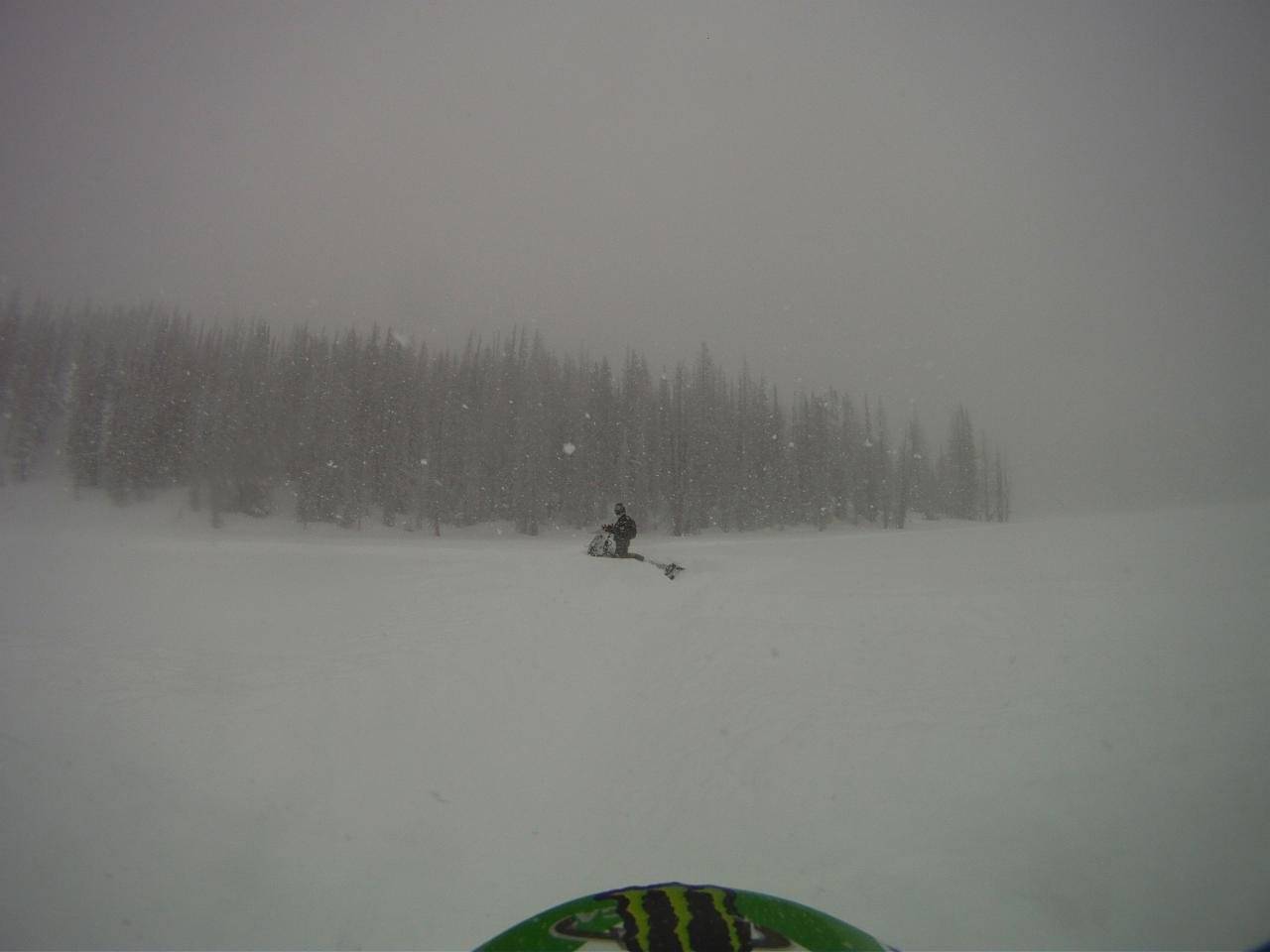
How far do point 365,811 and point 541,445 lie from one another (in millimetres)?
29095

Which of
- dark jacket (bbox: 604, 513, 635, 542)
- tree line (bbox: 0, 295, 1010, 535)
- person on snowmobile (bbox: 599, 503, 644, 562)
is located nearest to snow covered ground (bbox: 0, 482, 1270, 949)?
person on snowmobile (bbox: 599, 503, 644, 562)

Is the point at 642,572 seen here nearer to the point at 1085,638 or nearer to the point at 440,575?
the point at 440,575

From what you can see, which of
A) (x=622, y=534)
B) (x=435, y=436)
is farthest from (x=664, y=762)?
(x=435, y=436)

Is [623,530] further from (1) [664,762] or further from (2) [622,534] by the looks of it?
(1) [664,762]

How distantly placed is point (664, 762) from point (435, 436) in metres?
30.8

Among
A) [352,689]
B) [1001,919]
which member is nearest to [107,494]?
[352,689]

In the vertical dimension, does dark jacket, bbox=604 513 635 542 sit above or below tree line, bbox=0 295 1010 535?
below

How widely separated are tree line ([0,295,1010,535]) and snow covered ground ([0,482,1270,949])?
63.8 ft

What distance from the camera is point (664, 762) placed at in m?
4.41

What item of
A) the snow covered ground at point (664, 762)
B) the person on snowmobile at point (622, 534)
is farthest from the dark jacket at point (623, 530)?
the snow covered ground at point (664, 762)

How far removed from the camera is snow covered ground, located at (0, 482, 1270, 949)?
2922 mm

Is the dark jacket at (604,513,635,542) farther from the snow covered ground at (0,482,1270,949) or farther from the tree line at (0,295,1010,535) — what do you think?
the tree line at (0,295,1010,535)

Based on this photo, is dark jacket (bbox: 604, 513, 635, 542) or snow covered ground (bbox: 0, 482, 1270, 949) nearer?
snow covered ground (bbox: 0, 482, 1270, 949)

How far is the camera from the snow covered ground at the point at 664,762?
2.92 meters
